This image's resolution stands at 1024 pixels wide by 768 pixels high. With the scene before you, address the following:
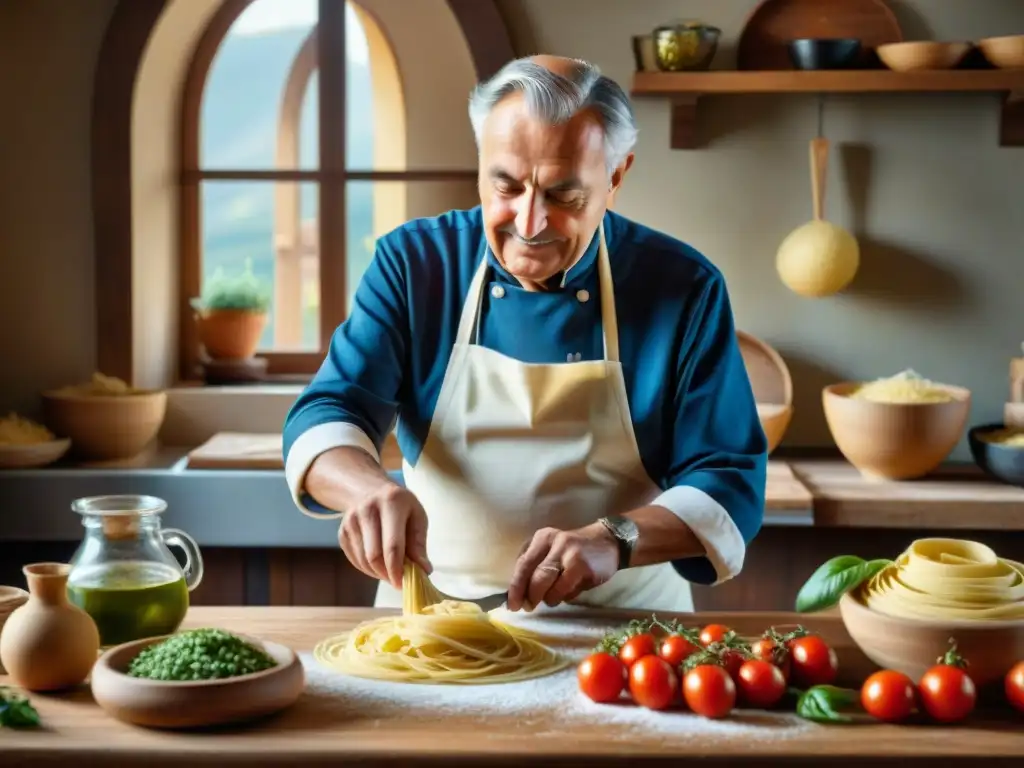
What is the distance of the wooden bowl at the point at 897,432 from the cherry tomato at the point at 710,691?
197 centimetres

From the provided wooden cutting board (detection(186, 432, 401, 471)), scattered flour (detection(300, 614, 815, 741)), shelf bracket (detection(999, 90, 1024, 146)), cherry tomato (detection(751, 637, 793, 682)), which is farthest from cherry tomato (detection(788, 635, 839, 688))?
shelf bracket (detection(999, 90, 1024, 146))

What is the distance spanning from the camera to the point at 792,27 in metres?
3.92

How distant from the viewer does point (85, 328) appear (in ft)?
13.1

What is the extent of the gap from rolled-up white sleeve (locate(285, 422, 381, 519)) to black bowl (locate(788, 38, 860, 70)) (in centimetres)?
203

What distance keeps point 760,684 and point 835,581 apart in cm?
21

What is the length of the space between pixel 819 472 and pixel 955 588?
6.36 ft

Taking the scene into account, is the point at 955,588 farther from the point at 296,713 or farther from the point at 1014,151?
the point at 1014,151

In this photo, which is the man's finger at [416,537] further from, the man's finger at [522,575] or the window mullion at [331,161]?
the window mullion at [331,161]

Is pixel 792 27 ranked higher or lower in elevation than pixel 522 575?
higher

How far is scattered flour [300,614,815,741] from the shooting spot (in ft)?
5.49

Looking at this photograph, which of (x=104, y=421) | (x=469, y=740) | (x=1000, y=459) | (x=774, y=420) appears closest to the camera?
(x=469, y=740)

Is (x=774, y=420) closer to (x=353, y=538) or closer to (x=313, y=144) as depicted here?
(x=313, y=144)

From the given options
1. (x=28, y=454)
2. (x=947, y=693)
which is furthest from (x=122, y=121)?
(x=947, y=693)

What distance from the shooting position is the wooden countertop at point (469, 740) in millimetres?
1580
